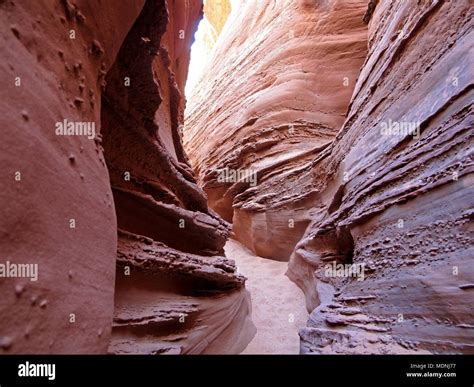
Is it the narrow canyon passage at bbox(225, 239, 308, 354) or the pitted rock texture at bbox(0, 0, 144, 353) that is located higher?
the pitted rock texture at bbox(0, 0, 144, 353)

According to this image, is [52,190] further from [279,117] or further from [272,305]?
[279,117]

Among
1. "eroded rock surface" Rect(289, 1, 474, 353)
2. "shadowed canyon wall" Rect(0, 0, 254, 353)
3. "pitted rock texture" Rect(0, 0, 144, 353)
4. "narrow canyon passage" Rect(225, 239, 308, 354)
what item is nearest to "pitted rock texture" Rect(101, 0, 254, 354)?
"shadowed canyon wall" Rect(0, 0, 254, 353)

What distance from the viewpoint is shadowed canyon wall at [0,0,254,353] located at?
3.83 feet

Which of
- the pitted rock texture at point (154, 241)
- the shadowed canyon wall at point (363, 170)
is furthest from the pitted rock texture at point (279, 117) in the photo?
the pitted rock texture at point (154, 241)

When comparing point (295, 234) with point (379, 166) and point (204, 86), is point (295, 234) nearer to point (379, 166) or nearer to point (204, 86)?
point (379, 166)

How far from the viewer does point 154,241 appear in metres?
2.73

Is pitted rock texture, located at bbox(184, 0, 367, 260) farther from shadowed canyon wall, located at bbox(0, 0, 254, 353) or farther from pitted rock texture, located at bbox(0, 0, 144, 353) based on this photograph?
pitted rock texture, located at bbox(0, 0, 144, 353)

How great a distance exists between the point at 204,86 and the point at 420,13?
8262mm

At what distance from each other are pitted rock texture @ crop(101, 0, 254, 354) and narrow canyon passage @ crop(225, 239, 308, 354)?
25cm

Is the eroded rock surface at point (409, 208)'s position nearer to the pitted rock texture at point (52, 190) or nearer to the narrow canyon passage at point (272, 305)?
the narrow canyon passage at point (272, 305)

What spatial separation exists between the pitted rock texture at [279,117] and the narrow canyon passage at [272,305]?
0.32 metres

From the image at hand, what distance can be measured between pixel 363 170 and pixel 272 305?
7.36ft

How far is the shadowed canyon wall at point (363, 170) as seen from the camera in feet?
6.88
